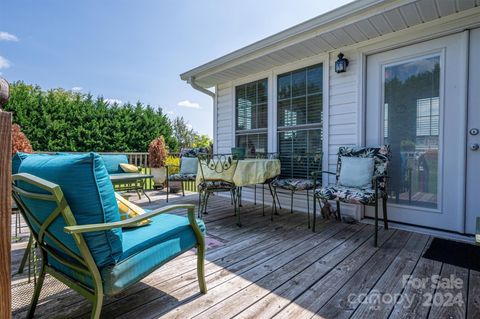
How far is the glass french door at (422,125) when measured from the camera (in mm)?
2605

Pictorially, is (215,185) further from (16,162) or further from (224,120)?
(16,162)

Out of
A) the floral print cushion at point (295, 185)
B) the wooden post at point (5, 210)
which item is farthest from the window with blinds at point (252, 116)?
the wooden post at point (5, 210)

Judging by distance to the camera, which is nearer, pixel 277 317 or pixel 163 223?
pixel 277 317

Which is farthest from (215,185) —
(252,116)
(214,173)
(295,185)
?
(252,116)

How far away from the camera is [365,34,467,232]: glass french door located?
261 cm

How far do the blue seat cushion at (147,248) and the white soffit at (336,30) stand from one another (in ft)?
8.50

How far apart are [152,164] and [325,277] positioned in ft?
16.7

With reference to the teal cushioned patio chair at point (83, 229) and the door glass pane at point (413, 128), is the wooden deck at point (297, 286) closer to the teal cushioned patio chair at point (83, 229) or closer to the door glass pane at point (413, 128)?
the teal cushioned patio chair at point (83, 229)

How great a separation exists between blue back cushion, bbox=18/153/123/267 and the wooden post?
0.48 meters

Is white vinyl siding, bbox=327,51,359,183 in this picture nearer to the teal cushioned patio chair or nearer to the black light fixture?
the black light fixture

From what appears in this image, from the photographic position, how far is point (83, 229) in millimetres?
1024

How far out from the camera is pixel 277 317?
1371 mm

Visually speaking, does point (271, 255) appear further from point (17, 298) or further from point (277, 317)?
point (17, 298)

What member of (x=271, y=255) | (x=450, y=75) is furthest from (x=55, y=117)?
(x=450, y=75)
